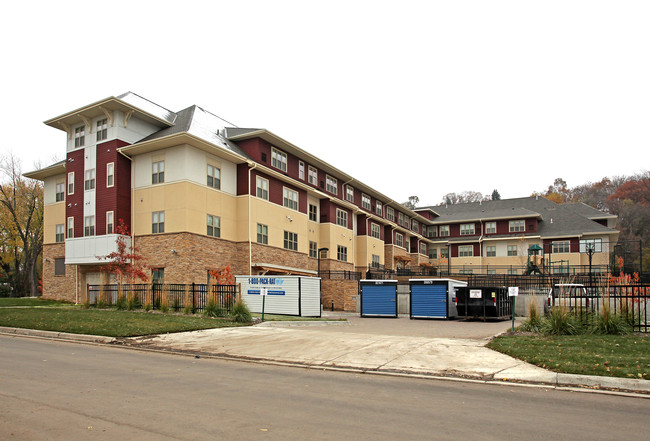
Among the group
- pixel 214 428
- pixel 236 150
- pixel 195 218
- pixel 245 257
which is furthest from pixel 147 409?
pixel 236 150

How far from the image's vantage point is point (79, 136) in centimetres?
3566

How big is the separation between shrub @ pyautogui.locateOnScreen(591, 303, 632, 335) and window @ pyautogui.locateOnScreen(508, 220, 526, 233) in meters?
55.1

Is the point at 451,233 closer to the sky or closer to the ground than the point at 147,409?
closer to the sky

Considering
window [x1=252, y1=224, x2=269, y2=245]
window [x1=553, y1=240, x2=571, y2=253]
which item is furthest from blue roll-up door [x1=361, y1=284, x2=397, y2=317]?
window [x1=553, y1=240, x2=571, y2=253]

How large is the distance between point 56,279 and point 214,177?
1556cm

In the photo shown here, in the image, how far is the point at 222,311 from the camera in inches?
874

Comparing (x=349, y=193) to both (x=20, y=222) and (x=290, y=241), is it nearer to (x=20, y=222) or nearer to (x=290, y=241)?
(x=290, y=241)

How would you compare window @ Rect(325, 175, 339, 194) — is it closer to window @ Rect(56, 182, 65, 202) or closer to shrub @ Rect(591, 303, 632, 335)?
window @ Rect(56, 182, 65, 202)

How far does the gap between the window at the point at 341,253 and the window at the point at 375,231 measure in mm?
6551

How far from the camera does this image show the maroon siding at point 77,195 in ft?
113

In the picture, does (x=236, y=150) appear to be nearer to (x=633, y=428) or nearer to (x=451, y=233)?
(x=633, y=428)

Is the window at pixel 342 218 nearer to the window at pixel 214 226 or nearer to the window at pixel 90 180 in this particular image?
the window at pixel 214 226

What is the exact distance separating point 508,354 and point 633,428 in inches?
235

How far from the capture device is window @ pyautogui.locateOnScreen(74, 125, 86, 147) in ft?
116
